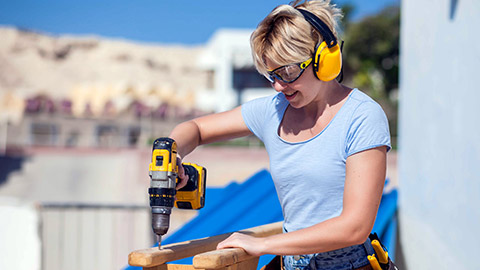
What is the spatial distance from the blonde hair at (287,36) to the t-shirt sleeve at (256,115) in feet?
1.03

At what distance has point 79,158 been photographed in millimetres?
22125

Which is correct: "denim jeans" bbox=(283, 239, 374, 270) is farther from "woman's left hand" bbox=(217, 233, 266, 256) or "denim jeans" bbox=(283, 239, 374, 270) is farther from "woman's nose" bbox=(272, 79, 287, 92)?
"woman's nose" bbox=(272, 79, 287, 92)

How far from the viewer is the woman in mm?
1568

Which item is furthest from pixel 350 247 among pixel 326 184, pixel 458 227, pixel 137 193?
pixel 137 193

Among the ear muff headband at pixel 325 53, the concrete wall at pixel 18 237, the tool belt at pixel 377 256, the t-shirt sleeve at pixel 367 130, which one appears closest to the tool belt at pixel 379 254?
the tool belt at pixel 377 256

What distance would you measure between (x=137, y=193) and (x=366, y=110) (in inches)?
643

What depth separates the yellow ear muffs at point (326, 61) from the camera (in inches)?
66.4

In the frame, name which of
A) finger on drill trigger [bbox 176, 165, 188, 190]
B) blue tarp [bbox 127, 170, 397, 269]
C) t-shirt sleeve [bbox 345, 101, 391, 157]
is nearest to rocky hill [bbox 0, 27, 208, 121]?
blue tarp [bbox 127, 170, 397, 269]

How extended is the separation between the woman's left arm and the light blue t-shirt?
1.9 inches

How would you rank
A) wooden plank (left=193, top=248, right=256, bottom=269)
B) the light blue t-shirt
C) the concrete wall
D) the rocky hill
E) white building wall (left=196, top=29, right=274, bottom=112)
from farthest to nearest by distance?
the rocky hill < white building wall (left=196, top=29, right=274, bottom=112) < the concrete wall < the light blue t-shirt < wooden plank (left=193, top=248, right=256, bottom=269)

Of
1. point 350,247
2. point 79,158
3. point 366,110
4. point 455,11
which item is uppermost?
point 79,158

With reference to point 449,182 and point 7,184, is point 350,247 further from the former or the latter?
point 7,184

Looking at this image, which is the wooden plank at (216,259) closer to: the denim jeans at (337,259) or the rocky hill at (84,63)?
the denim jeans at (337,259)

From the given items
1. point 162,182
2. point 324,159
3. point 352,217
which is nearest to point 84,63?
point 162,182
